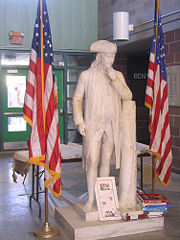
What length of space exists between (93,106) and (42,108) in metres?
0.64

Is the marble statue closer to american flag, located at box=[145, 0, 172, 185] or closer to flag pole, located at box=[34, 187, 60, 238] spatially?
flag pole, located at box=[34, 187, 60, 238]

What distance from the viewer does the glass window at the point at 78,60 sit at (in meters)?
11.1

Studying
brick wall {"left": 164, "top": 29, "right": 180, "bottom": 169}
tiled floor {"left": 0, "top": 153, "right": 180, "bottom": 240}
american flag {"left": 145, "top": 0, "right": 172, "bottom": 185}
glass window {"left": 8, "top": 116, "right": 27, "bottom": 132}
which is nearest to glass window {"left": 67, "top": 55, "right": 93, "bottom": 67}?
glass window {"left": 8, "top": 116, "right": 27, "bottom": 132}

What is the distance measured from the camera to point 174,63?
791 centimetres

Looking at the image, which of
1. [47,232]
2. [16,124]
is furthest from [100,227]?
[16,124]

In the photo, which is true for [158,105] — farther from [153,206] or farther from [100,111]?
[153,206]

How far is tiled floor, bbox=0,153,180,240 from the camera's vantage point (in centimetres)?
469

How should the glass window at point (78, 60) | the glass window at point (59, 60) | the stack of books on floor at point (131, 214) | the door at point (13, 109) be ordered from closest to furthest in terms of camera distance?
the stack of books on floor at point (131, 214) → the door at point (13, 109) → the glass window at point (59, 60) → the glass window at point (78, 60)

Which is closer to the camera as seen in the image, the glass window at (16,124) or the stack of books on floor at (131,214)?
the stack of books on floor at (131,214)

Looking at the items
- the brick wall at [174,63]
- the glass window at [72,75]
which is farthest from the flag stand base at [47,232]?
the glass window at [72,75]

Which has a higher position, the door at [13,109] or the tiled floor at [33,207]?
the door at [13,109]

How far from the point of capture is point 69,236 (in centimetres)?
459

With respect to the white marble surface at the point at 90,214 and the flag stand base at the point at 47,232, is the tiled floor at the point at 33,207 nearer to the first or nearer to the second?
the flag stand base at the point at 47,232

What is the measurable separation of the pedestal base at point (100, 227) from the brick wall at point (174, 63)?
130 inches
